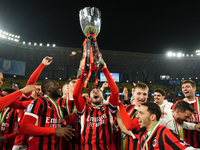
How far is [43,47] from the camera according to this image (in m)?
18.9

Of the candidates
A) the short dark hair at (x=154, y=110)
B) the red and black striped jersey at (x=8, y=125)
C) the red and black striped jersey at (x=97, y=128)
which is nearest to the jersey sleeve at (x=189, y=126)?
the short dark hair at (x=154, y=110)

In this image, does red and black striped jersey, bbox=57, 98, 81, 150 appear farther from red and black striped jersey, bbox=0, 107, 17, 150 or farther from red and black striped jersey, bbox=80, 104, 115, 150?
red and black striped jersey, bbox=0, 107, 17, 150

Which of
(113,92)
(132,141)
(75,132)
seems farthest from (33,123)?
(132,141)

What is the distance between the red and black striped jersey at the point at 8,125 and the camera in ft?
9.20

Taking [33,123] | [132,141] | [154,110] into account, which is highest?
[154,110]

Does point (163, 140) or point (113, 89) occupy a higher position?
point (113, 89)

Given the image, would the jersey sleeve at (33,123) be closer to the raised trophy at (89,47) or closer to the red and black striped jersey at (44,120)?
the red and black striped jersey at (44,120)

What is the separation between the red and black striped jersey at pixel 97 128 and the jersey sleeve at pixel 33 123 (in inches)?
21.6

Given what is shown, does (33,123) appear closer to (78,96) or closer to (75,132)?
(78,96)

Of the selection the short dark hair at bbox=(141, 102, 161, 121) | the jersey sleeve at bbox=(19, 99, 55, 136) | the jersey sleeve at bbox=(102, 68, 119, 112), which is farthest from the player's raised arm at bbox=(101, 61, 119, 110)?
the jersey sleeve at bbox=(19, 99, 55, 136)

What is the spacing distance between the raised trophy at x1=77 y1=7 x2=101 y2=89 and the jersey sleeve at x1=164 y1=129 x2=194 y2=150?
108 cm

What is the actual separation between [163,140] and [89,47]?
1.47 m

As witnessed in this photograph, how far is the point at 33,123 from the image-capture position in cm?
204

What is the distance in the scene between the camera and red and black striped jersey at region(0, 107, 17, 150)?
2.80 m
